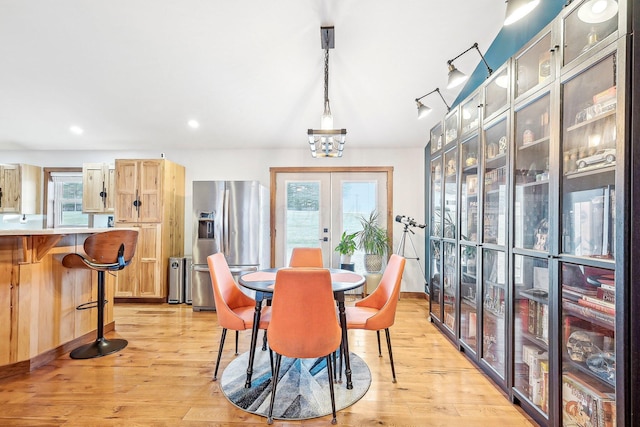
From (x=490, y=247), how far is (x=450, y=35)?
1897mm

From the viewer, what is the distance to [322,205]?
4668 mm

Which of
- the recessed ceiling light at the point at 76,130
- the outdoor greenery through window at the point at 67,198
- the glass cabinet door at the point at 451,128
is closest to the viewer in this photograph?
the glass cabinet door at the point at 451,128

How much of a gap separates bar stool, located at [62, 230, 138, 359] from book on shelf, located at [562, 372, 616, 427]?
131 inches

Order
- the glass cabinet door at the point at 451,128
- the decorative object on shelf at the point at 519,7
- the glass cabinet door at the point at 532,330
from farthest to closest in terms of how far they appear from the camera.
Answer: the glass cabinet door at the point at 451,128 < the glass cabinet door at the point at 532,330 < the decorative object on shelf at the point at 519,7

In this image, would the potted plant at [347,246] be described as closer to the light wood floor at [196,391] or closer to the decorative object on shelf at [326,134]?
the light wood floor at [196,391]

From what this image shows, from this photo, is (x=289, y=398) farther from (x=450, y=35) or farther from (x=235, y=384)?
(x=450, y=35)

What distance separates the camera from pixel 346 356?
2.01 metres

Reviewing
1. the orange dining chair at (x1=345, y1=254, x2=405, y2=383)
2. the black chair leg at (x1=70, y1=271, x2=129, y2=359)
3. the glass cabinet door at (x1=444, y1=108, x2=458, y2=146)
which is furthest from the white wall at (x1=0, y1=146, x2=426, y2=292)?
the orange dining chair at (x1=345, y1=254, x2=405, y2=383)

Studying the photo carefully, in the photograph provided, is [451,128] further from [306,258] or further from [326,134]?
[306,258]

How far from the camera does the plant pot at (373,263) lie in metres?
4.25

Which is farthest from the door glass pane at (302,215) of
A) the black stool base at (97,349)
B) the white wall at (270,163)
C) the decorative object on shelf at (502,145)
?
the decorative object on shelf at (502,145)

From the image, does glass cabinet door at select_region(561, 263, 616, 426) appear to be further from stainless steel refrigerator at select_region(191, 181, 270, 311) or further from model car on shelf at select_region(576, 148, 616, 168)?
stainless steel refrigerator at select_region(191, 181, 270, 311)

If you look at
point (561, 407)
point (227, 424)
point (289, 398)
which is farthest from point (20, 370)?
point (561, 407)

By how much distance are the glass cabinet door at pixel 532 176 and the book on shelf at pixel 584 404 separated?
69 cm
